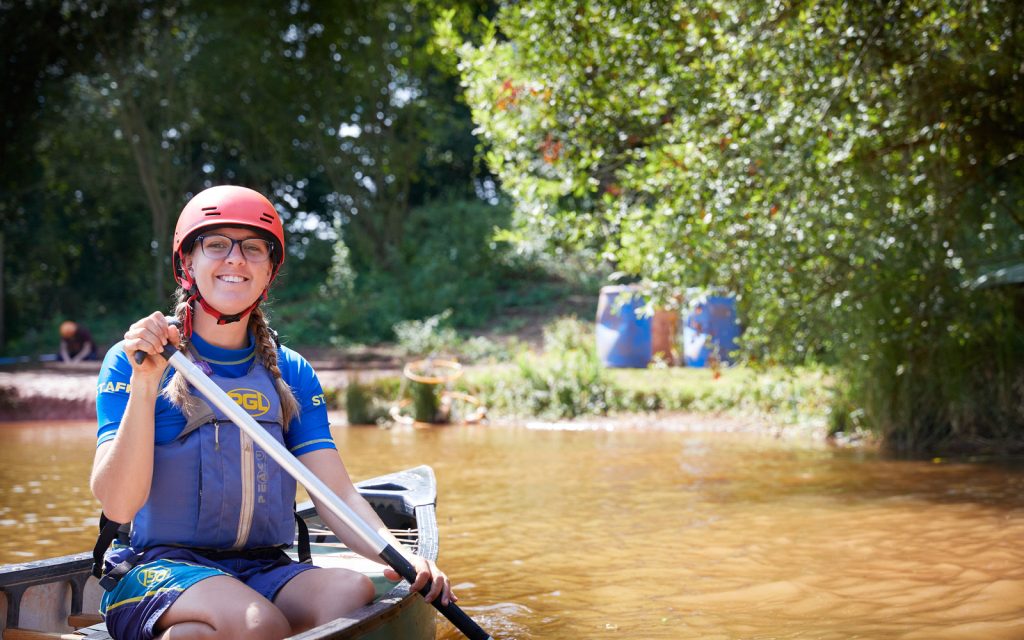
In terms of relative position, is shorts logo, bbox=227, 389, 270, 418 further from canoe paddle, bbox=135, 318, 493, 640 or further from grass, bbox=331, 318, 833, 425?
grass, bbox=331, 318, 833, 425

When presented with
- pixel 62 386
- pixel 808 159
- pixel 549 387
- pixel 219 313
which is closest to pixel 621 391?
pixel 549 387

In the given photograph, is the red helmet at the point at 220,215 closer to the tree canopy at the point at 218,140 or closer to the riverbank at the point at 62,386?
the riverbank at the point at 62,386

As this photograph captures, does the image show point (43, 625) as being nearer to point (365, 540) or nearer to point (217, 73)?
point (365, 540)

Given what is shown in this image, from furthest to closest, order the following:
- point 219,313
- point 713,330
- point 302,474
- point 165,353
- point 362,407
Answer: point 713,330 < point 362,407 < point 219,313 < point 302,474 < point 165,353

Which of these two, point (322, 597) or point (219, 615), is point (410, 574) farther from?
point (219, 615)

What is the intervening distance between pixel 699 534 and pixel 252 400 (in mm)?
3482

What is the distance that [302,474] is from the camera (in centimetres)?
261

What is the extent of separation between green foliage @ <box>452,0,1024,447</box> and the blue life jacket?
503cm

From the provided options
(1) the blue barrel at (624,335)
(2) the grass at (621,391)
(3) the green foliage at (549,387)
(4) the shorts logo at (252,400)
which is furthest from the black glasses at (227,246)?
(1) the blue barrel at (624,335)

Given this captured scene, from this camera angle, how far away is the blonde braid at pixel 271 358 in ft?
9.40

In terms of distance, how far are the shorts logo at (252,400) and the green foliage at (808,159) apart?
4912 millimetres

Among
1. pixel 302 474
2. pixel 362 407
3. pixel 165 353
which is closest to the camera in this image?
pixel 165 353

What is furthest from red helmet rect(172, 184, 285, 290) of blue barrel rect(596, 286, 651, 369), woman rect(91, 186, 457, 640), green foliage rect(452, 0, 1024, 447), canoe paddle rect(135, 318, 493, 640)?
blue barrel rect(596, 286, 651, 369)

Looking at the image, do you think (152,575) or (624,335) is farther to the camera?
(624,335)
